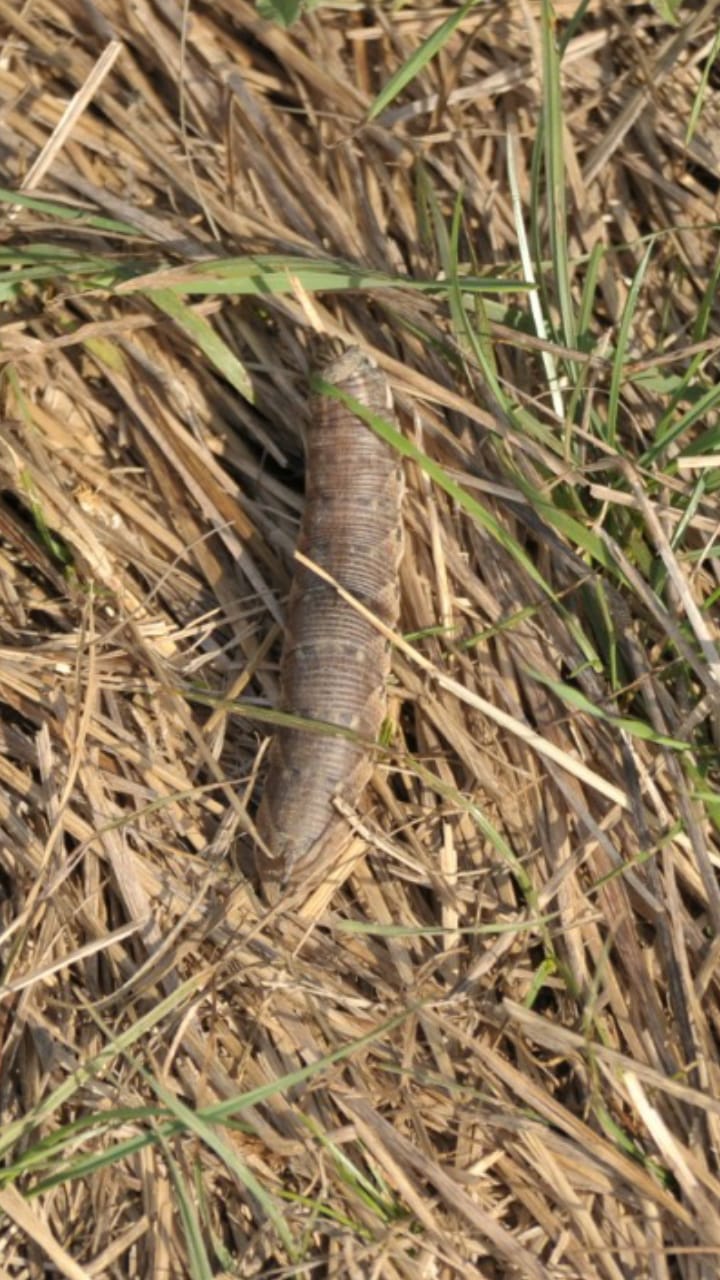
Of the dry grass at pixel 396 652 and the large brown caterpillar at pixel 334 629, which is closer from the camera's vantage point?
the dry grass at pixel 396 652

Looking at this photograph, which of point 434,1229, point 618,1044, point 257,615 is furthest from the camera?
point 257,615

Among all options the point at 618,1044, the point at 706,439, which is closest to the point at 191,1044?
the point at 618,1044

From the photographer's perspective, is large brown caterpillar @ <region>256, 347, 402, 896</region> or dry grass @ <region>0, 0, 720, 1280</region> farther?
large brown caterpillar @ <region>256, 347, 402, 896</region>

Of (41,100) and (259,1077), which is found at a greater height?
(41,100)

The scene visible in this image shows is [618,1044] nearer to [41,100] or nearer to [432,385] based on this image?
[432,385]
